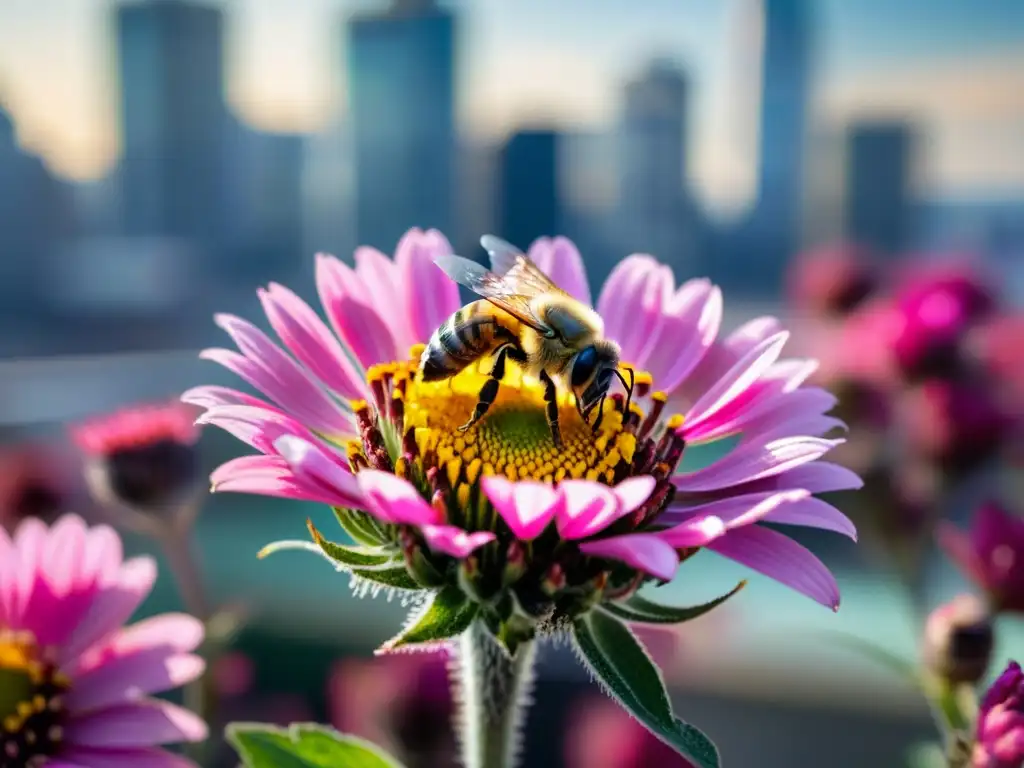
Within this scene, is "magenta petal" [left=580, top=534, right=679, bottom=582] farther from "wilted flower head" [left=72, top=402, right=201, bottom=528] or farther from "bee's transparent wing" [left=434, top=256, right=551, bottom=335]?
"wilted flower head" [left=72, top=402, right=201, bottom=528]

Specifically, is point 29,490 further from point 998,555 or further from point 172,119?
point 172,119

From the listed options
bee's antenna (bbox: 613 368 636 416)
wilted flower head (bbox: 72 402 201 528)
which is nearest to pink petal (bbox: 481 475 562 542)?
bee's antenna (bbox: 613 368 636 416)

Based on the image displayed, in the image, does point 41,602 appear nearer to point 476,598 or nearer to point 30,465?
point 476,598

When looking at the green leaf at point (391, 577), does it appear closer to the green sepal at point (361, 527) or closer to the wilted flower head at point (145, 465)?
the green sepal at point (361, 527)

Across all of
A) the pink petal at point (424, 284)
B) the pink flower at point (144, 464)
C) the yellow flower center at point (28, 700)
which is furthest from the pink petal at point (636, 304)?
the pink flower at point (144, 464)

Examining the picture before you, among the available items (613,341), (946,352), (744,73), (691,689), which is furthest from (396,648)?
(744,73)

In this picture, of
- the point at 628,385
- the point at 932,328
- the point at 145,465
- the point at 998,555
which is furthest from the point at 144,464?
the point at 932,328
